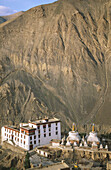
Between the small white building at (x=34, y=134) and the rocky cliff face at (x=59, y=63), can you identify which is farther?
the rocky cliff face at (x=59, y=63)

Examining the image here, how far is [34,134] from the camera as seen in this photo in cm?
4041

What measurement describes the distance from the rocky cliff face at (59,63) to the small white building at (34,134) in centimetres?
1116

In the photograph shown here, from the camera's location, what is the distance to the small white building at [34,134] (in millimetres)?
39938

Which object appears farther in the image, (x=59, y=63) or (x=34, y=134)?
(x=59, y=63)

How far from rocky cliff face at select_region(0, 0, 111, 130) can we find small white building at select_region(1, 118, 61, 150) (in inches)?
440

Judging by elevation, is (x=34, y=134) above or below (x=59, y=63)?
below

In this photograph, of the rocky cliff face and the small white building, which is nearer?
the small white building

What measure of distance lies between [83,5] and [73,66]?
2064 centimetres

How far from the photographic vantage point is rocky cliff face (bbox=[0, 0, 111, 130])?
57906 millimetres

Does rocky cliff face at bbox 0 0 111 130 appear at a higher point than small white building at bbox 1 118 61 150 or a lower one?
higher

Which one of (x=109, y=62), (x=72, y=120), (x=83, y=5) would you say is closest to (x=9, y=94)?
(x=72, y=120)

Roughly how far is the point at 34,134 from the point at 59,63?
29.8 metres

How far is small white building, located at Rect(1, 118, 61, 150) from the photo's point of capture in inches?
1572

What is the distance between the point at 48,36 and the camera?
238 feet
